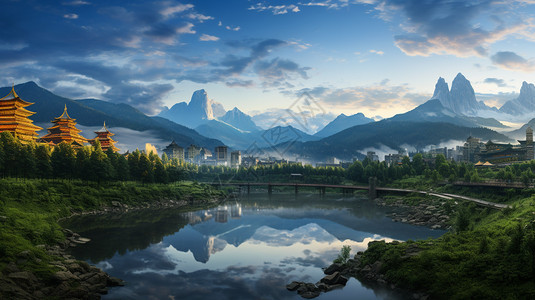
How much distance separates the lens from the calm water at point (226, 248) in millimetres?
27516

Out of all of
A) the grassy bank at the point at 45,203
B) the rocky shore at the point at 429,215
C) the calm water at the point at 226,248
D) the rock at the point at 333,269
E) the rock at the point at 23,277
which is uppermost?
the grassy bank at the point at 45,203

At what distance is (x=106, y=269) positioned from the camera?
32.1 m

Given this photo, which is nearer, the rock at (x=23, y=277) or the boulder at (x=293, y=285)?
the rock at (x=23, y=277)

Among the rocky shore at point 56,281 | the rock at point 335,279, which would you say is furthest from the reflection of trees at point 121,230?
the rock at point 335,279

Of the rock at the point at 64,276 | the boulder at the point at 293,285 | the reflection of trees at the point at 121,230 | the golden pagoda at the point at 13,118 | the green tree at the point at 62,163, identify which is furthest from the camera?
the golden pagoda at the point at 13,118

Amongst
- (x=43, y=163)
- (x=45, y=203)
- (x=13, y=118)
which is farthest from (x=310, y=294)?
(x=13, y=118)

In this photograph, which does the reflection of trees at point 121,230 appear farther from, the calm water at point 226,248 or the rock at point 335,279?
the rock at point 335,279

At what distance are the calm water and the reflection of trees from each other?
10 centimetres

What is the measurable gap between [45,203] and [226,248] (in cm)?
3187

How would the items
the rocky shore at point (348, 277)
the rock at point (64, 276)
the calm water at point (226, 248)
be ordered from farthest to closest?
the calm water at point (226, 248)
the rocky shore at point (348, 277)
the rock at point (64, 276)

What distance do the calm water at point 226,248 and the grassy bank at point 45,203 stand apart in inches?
169

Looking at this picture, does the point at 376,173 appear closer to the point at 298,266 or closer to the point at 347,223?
the point at 347,223

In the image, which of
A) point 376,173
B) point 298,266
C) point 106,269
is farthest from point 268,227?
point 376,173

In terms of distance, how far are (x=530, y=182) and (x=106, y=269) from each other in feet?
202
